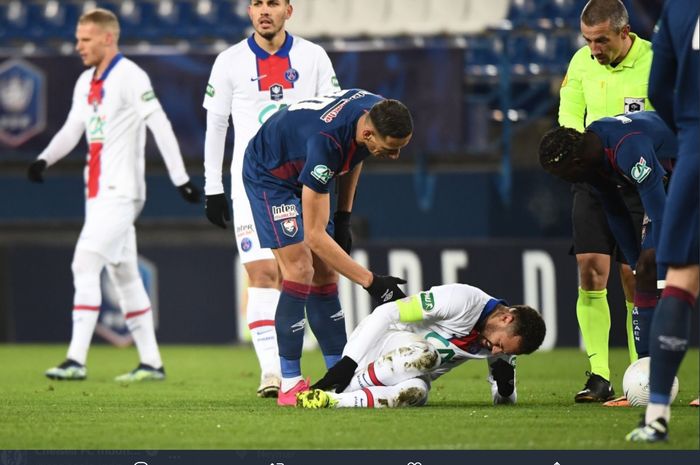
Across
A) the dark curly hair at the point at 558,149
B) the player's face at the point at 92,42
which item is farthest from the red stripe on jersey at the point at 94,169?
the dark curly hair at the point at 558,149

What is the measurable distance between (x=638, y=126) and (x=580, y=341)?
19.7 feet

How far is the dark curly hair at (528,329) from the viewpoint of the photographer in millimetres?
6270

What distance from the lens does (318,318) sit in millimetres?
7094

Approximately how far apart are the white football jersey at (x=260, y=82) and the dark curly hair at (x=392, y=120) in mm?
1727

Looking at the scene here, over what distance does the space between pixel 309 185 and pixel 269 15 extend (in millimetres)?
1824

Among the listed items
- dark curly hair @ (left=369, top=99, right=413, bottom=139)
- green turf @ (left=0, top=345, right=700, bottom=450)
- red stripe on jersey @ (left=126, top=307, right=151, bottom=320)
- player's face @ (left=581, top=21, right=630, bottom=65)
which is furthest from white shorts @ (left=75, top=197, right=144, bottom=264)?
player's face @ (left=581, top=21, right=630, bottom=65)

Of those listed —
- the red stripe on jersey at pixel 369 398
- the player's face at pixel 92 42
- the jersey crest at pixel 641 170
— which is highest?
the player's face at pixel 92 42

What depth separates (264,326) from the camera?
765cm

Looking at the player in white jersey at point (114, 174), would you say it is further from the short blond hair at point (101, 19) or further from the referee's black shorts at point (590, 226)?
the referee's black shorts at point (590, 226)

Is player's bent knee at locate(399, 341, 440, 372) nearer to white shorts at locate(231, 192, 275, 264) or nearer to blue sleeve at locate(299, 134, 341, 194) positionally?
blue sleeve at locate(299, 134, 341, 194)

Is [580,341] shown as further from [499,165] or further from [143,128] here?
[143,128]

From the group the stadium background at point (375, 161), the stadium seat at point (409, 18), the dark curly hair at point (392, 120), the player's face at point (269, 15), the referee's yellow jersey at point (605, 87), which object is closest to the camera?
the dark curly hair at point (392, 120)

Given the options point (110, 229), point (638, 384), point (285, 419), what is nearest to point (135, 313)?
point (110, 229)

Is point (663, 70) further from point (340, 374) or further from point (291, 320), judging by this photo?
point (291, 320)
